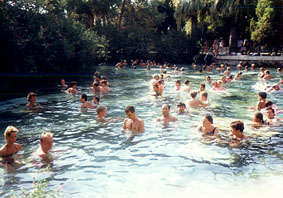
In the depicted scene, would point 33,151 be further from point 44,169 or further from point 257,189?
point 257,189

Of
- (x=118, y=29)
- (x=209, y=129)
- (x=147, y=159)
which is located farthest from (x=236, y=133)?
(x=118, y=29)

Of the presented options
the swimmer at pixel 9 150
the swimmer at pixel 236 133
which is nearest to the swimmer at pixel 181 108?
the swimmer at pixel 236 133

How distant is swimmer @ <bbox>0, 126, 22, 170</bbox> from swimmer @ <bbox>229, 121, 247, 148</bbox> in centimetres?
Result: 592

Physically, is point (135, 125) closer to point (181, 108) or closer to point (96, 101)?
point (181, 108)

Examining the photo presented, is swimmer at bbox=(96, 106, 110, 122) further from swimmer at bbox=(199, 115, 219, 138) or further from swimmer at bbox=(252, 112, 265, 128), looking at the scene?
swimmer at bbox=(252, 112, 265, 128)

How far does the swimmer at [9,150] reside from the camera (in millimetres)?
8594

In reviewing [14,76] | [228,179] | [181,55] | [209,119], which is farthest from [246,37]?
[228,179]

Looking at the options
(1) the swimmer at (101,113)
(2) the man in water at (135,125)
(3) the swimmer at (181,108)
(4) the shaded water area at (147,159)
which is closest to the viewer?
(4) the shaded water area at (147,159)

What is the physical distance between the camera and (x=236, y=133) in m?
10.4

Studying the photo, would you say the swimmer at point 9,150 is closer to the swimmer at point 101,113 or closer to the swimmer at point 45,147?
the swimmer at point 45,147

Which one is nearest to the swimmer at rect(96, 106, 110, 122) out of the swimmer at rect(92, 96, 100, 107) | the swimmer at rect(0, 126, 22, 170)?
the swimmer at rect(92, 96, 100, 107)

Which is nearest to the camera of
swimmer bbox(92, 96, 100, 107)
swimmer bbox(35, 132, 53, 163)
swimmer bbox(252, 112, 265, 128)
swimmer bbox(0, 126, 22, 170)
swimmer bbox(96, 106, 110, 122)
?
swimmer bbox(0, 126, 22, 170)

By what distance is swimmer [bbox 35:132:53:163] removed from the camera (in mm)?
8734

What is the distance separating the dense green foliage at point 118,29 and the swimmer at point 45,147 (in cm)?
1684
